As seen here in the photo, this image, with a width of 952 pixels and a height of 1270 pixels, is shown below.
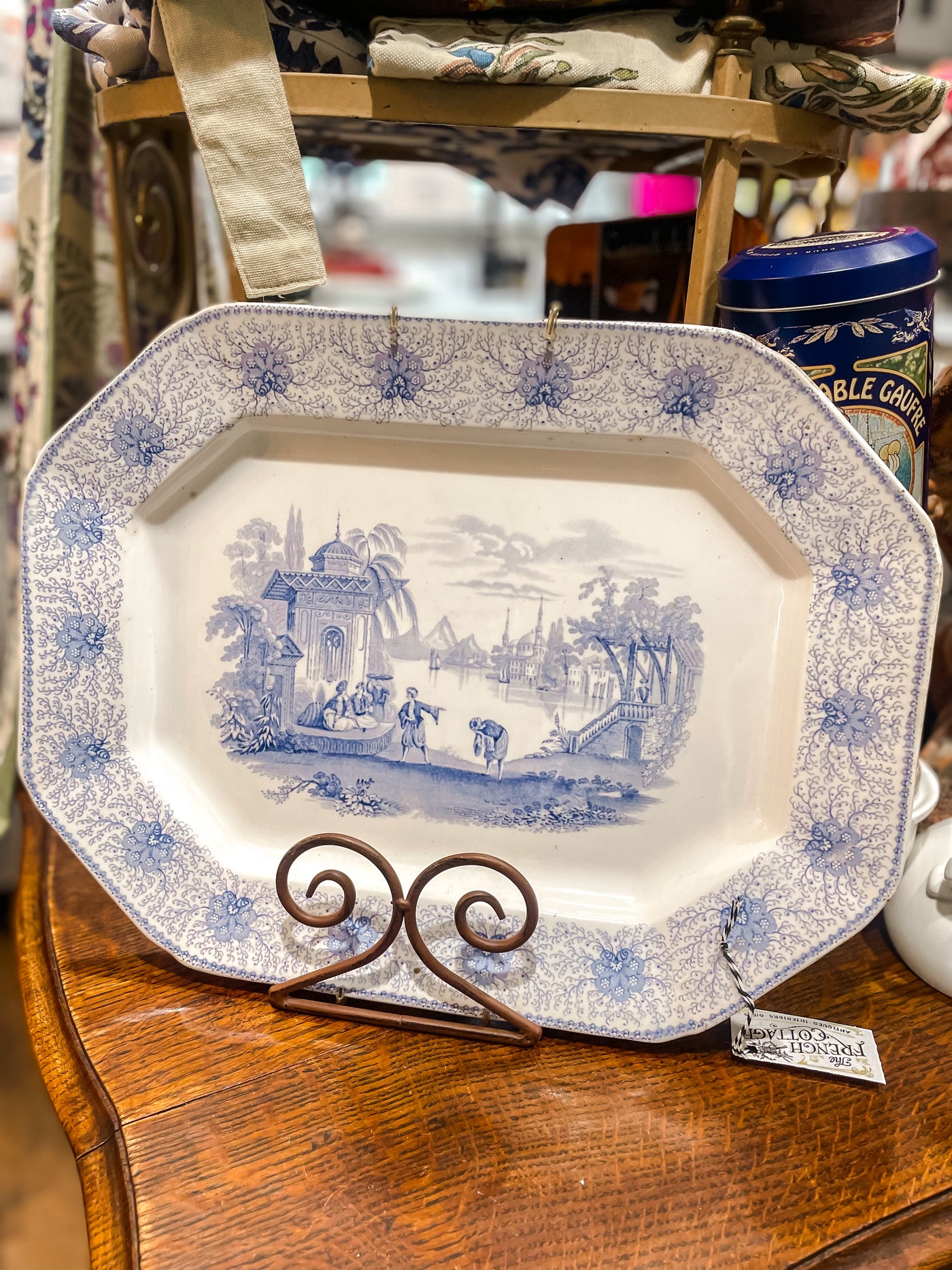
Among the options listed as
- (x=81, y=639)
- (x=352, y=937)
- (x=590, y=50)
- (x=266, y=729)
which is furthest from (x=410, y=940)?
(x=590, y=50)

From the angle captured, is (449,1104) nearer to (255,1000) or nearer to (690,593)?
(255,1000)

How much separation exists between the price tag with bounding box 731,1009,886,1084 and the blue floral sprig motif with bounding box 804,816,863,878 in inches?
4.3

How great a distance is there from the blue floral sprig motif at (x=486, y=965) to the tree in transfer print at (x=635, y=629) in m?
0.19

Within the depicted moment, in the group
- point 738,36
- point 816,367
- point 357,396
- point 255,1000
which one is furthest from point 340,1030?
point 738,36

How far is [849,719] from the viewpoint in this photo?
21.4 inches

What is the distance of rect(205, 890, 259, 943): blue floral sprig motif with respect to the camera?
618 millimetres

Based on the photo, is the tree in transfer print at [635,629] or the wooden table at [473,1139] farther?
the tree in transfer print at [635,629]

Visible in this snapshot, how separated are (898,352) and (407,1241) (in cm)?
57

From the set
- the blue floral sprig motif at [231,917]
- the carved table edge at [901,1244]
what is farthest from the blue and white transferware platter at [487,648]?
the carved table edge at [901,1244]

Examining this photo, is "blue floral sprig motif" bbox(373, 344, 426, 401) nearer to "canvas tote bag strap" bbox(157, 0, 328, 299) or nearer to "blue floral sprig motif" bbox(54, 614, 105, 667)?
"canvas tote bag strap" bbox(157, 0, 328, 299)

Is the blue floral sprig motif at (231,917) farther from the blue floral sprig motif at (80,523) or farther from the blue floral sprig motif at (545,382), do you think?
the blue floral sprig motif at (545,382)

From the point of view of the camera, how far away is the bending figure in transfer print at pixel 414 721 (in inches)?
24.1

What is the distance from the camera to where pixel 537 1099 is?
550 mm

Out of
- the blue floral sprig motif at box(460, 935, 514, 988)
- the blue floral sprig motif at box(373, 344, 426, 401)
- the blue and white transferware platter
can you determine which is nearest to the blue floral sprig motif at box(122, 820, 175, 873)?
the blue and white transferware platter
